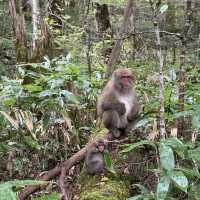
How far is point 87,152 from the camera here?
16.8ft

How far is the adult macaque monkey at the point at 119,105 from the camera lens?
5.80m

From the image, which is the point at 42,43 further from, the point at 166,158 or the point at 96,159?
the point at 166,158

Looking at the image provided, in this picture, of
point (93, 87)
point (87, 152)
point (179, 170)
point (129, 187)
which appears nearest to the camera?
point (179, 170)

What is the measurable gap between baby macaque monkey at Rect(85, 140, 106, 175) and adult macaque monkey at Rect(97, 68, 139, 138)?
810 mm

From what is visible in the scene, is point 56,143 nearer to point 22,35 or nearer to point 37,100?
point 37,100

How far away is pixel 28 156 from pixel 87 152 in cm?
116

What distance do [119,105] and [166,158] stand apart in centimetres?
264

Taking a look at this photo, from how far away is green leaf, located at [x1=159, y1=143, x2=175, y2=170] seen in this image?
3258mm

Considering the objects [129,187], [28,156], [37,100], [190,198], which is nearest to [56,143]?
[28,156]

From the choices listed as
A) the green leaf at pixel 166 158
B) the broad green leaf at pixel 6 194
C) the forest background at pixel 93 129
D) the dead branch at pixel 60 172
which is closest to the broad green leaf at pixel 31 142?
the forest background at pixel 93 129

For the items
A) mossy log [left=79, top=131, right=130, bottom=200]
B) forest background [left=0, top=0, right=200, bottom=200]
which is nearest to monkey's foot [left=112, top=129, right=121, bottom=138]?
forest background [left=0, top=0, right=200, bottom=200]

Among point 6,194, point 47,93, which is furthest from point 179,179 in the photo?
point 47,93

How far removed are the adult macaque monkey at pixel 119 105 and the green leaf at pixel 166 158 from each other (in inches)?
94.2

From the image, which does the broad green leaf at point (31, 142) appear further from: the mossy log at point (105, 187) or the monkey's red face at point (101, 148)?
the monkey's red face at point (101, 148)
